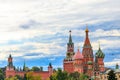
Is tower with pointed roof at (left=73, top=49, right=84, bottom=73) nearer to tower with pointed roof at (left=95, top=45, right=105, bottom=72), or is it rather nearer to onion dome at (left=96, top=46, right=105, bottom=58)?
tower with pointed roof at (left=95, top=45, right=105, bottom=72)

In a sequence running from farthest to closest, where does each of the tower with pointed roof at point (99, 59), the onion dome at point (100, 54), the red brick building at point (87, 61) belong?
1. the onion dome at point (100, 54)
2. the tower with pointed roof at point (99, 59)
3. the red brick building at point (87, 61)

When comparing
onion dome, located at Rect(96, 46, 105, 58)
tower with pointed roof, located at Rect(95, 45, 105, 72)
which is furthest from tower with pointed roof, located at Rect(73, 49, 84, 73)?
onion dome, located at Rect(96, 46, 105, 58)

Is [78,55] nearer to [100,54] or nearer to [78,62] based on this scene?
[78,62]

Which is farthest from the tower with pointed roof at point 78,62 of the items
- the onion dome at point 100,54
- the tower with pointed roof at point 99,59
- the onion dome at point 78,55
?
the onion dome at point 100,54

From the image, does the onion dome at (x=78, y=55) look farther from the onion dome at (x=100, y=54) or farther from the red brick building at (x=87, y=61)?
the onion dome at (x=100, y=54)

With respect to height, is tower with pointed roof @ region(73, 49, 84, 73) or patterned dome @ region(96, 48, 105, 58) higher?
patterned dome @ region(96, 48, 105, 58)

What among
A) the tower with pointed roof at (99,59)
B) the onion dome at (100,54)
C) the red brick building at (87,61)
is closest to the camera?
the red brick building at (87,61)

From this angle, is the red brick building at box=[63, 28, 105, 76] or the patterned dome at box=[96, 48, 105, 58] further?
the patterned dome at box=[96, 48, 105, 58]

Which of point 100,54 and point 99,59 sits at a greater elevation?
point 100,54

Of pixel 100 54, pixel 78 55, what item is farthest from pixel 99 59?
pixel 78 55

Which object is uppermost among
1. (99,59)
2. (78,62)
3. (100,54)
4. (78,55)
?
(100,54)

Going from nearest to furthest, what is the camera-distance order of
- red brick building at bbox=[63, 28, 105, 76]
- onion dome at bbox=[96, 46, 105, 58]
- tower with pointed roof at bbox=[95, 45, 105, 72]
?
red brick building at bbox=[63, 28, 105, 76] < tower with pointed roof at bbox=[95, 45, 105, 72] < onion dome at bbox=[96, 46, 105, 58]

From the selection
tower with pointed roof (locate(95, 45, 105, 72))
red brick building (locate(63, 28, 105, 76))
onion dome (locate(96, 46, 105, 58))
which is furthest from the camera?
onion dome (locate(96, 46, 105, 58))

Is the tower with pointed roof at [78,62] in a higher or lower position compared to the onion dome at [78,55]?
lower
